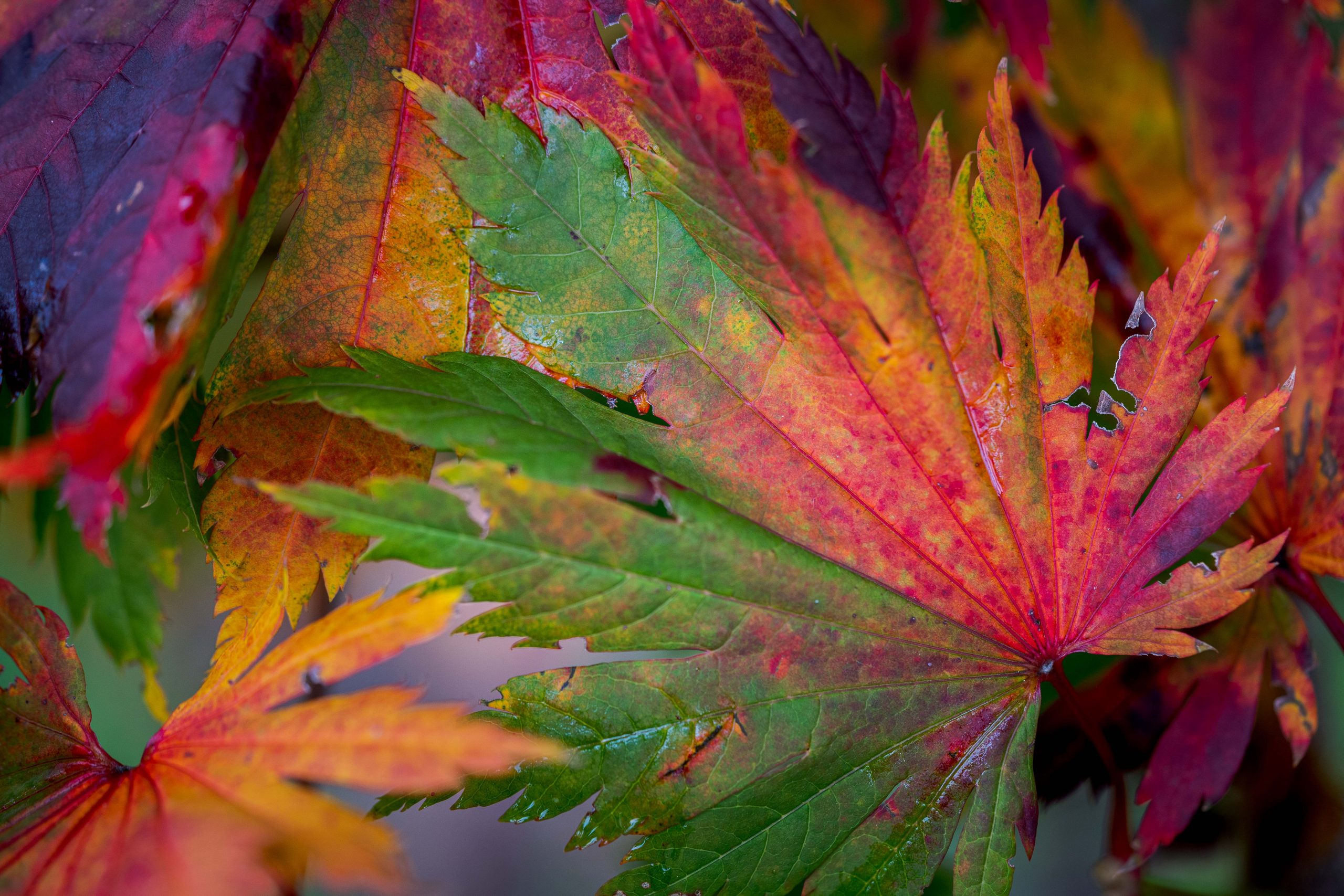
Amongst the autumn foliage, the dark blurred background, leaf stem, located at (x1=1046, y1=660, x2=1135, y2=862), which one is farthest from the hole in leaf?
the dark blurred background

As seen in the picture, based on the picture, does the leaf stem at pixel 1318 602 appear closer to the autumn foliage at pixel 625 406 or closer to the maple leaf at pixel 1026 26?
the autumn foliage at pixel 625 406

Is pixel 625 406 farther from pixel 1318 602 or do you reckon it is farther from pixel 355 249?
pixel 1318 602

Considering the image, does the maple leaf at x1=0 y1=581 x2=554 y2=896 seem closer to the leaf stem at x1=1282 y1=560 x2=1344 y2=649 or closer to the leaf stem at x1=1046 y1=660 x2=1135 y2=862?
the leaf stem at x1=1046 y1=660 x2=1135 y2=862

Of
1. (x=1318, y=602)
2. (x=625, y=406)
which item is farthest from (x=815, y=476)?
(x=1318, y=602)

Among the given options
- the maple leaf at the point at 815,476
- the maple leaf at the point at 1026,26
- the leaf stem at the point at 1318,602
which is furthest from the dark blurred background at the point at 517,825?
the maple leaf at the point at 1026,26

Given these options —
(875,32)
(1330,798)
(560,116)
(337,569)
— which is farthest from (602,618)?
(1330,798)

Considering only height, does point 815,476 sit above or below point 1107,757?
above

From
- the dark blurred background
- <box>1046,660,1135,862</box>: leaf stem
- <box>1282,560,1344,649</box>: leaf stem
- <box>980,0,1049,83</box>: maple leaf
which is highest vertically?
<box>980,0,1049,83</box>: maple leaf
